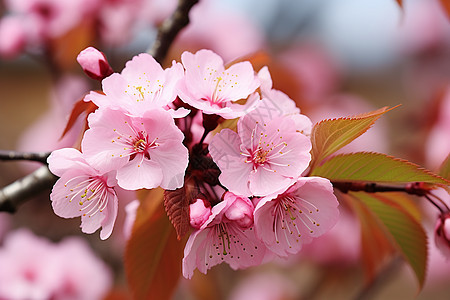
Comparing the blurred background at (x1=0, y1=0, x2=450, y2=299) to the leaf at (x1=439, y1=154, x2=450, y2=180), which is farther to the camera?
the blurred background at (x1=0, y1=0, x2=450, y2=299)

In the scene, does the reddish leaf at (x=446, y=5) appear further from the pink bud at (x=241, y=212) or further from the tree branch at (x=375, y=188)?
the pink bud at (x=241, y=212)

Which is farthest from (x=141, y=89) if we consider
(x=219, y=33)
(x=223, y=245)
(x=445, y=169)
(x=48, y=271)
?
(x=219, y=33)

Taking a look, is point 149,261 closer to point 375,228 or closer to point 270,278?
point 375,228

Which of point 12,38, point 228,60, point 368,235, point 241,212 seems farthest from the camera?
point 228,60

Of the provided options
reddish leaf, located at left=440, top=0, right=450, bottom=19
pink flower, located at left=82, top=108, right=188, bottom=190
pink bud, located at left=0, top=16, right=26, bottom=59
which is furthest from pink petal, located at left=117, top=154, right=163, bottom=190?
pink bud, located at left=0, top=16, right=26, bottom=59

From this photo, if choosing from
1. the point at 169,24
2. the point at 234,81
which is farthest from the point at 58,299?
the point at 234,81

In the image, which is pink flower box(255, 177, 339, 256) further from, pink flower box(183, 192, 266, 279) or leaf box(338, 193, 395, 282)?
leaf box(338, 193, 395, 282)

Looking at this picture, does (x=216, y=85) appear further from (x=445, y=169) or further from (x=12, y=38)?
(x=12, y=38)
